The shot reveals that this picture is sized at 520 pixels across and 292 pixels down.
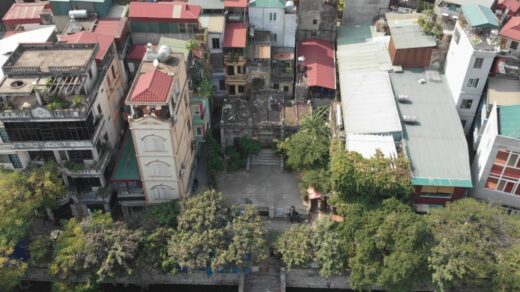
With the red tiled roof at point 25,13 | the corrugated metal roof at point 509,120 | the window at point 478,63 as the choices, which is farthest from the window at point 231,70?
the corrugated metal roof at point 509,120

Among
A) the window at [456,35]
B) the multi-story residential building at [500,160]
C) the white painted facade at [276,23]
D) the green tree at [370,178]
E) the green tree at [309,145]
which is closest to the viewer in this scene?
the green tree at [370,178]

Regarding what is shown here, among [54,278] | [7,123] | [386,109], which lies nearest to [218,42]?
[386,109]

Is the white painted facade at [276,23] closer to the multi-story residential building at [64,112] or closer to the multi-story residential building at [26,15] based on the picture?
the multi-story residential building at [64,112]

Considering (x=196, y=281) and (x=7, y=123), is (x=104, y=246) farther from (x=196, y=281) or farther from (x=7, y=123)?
(x=7, y=123)

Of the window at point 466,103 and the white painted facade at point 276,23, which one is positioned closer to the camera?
the window at point 466,103

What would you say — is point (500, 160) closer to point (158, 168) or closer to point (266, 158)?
point (266, 158)

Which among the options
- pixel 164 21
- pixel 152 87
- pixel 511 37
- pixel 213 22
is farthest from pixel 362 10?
pixel 152 87

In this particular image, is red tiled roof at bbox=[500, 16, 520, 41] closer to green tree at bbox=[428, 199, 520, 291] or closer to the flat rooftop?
green tree at bbox=[428, 199, 520, 291]

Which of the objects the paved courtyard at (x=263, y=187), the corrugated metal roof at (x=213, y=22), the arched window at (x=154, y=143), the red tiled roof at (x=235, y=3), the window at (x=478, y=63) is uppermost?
the red tiled roof at (x=235, y=3)
